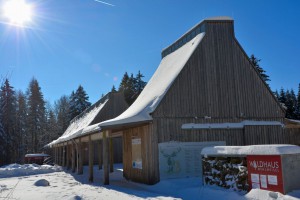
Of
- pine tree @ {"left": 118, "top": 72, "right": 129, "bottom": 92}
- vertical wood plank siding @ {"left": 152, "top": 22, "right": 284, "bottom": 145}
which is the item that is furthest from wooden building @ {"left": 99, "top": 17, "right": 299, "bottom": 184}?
pine tree @ {"left": 118, "top": 72, "right": 129, "bottom": 92}

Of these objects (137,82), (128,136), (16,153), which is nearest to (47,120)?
(16,153)

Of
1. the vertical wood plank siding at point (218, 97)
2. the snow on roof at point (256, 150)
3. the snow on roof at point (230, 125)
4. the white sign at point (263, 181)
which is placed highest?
the vertical wood plank siding at point (218, 97)

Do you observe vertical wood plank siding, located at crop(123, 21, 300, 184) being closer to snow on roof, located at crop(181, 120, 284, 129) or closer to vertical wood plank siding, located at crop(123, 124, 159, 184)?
vertical wood plank siding, located at crop(123, 124, 159, 184)

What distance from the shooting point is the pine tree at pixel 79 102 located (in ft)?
201

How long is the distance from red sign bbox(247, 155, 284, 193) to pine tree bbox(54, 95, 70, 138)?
53.9 meters

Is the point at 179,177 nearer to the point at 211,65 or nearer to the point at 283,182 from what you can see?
the point at 211,65

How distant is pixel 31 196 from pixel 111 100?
73.6ft

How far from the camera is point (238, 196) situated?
9984 millimetres

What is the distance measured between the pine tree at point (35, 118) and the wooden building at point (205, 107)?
A: 44.6 meters

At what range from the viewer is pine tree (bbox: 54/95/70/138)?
62.9 metres

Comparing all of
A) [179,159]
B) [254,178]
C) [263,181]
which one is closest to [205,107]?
[179,159]

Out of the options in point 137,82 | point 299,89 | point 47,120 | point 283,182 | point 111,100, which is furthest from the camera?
point 47,120

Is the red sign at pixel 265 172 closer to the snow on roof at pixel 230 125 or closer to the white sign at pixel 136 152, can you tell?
the snow on roof at pixel 230 125

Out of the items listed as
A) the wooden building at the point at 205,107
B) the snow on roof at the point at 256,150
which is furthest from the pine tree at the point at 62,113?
the snow on roof at the point at 256,150
